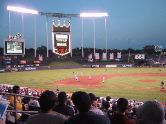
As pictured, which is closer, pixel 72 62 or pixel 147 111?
pixel 147 111

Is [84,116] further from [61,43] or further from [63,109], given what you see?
[61,43]

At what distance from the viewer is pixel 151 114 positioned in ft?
12.4

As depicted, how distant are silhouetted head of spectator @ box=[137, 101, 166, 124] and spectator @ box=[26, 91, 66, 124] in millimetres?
1201

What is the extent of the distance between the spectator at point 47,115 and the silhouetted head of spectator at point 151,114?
1.20 metres

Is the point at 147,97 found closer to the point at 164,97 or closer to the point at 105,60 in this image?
the point at 164,97

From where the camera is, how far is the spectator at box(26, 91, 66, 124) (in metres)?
4.49

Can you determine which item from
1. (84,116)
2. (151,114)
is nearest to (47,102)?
(84,116)

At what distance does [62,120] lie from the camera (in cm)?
449

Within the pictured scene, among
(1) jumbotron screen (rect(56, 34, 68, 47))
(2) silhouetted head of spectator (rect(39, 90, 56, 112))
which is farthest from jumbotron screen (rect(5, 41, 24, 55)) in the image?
(2) silhouetted head of spectator (rect(39, 90, 56, 112))

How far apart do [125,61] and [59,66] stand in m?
24.1

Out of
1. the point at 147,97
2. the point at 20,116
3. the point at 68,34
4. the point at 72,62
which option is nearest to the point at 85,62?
the point at 72,62

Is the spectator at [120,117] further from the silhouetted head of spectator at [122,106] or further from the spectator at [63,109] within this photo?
the spectator at [63,109]

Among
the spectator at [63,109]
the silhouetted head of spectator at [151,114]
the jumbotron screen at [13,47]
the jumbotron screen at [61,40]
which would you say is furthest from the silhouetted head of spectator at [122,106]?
Result: the jumbotron screen at [61,40]

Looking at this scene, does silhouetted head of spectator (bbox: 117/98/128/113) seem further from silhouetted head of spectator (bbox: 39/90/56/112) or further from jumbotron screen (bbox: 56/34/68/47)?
jumbotron screen (bbox: 56/34/68/47)
